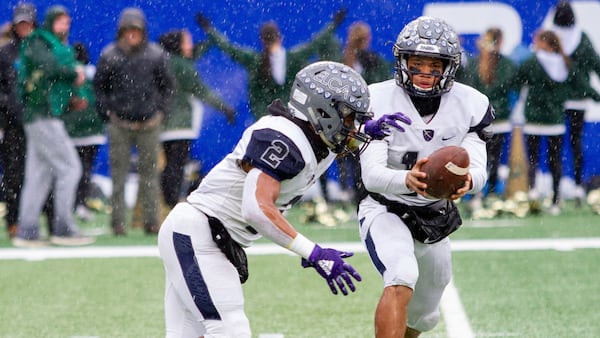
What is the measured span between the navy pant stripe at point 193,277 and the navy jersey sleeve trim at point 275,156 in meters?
0.42

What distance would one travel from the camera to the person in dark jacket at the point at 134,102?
10.6m

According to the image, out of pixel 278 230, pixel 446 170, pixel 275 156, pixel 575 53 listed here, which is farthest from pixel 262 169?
pixel 575 53

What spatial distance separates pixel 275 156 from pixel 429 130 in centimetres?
114

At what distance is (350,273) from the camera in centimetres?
428

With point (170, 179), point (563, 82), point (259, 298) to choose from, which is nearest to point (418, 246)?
point (259, 298)

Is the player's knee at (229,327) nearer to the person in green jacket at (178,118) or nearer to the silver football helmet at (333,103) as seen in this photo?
the silver football helmet at (333,103)

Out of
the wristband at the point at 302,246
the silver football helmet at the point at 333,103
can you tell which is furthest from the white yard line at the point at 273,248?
the wristband at the point at 302,246

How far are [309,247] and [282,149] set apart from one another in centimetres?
37

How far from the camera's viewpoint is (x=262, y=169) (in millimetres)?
4328

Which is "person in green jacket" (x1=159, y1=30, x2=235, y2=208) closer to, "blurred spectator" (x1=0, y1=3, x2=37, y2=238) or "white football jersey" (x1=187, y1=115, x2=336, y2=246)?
"blurred spectator" (x1=0, y1=3, x2=37, y2=238)

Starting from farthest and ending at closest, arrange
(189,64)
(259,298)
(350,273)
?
(189,64) → (259,298) → (350,273)

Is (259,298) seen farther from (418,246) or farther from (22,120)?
(22,120)

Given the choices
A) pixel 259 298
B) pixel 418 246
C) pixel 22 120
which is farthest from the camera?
pixel 22 120

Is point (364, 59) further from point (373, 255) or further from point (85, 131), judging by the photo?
point (373, 255)
